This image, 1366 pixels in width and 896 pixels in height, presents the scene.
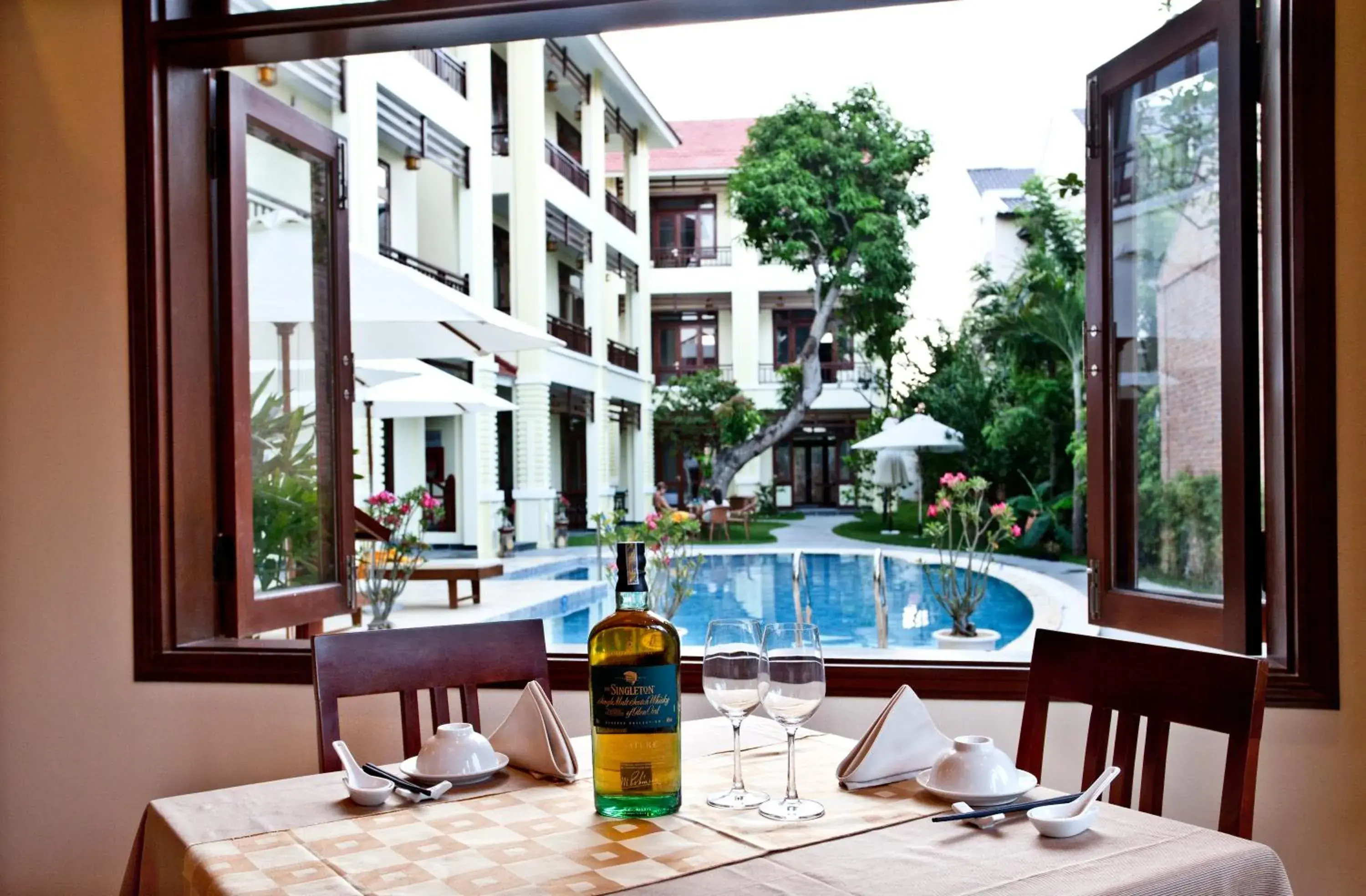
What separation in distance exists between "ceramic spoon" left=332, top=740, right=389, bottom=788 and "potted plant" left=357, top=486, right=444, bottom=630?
4546 mm

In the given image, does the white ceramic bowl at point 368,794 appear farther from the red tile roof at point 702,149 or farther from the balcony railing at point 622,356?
the red tile roof at point 702,149

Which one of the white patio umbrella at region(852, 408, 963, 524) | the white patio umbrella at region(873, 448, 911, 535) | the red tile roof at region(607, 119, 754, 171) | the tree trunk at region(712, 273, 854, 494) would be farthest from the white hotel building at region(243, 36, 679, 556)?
the white patio umbrella at region(852, 408, 963, 524)

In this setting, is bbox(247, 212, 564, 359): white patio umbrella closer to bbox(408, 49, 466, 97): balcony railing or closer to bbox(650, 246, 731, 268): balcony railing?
bbox(408, 49, 466, 97): balcony railing

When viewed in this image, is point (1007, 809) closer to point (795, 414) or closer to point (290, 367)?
point (290, 367)

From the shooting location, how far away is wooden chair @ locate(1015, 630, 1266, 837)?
1.45m

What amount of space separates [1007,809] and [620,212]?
17818mm

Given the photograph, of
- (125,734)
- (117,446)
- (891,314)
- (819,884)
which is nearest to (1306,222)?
(819,884)

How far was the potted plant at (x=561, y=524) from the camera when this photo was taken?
1479 cm

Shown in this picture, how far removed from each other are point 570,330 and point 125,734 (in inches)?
541

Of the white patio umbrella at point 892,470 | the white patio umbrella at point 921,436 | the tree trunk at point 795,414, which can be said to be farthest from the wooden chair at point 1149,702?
the tree trunk at point 795,414

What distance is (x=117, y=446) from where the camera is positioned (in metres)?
2.59

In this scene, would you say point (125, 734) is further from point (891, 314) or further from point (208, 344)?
point (891, 314)

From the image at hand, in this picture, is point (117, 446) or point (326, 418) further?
point (326, 418)

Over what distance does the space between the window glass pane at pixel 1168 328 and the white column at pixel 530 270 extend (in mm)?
11914
